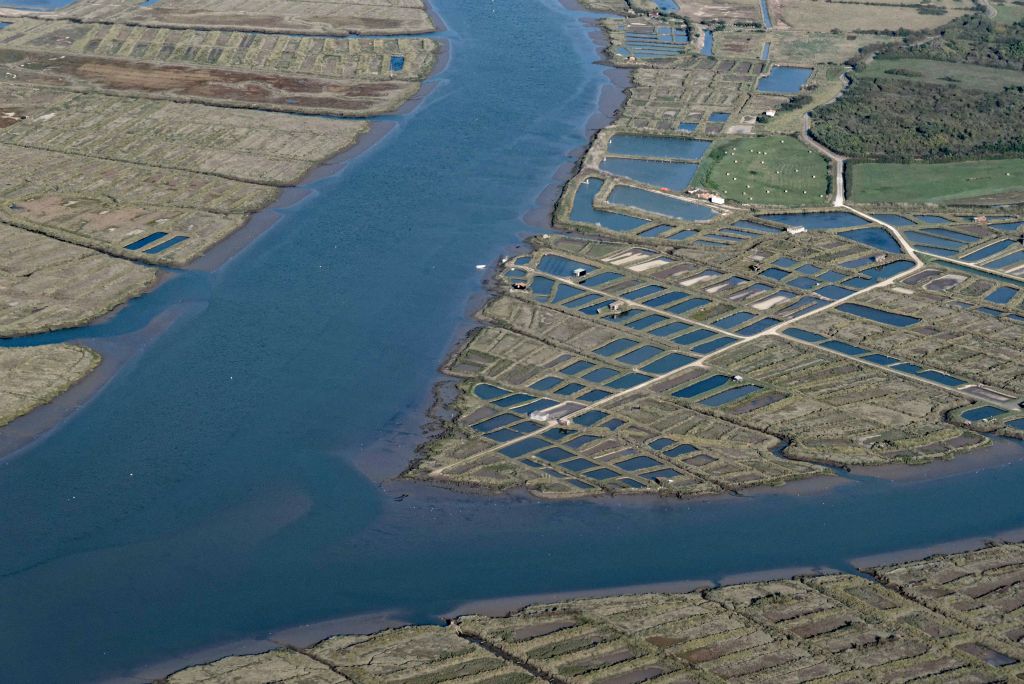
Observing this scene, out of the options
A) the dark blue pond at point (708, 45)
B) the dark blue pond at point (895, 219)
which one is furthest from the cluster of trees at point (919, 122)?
the dark blue pond at point (708, 45)

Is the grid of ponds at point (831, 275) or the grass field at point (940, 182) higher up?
the grass field at point (940, 182)

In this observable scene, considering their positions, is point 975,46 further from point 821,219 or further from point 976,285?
point 976,285

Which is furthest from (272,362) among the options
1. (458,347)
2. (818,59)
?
(818,59)

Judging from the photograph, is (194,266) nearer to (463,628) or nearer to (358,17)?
(463,628)

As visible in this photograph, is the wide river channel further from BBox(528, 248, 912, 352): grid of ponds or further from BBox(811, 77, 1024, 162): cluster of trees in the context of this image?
BBox(811, 77, 1024, 162): cluster of trees

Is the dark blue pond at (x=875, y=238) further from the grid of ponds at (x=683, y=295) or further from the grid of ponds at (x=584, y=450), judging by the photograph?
the grid of ponds at (x=584, y=450)

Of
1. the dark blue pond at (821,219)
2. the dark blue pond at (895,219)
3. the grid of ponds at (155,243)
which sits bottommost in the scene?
the dark blue pond at (895,219)
